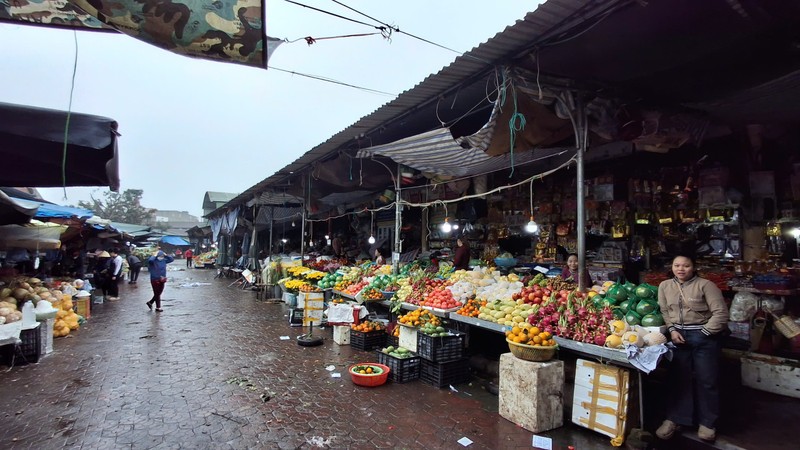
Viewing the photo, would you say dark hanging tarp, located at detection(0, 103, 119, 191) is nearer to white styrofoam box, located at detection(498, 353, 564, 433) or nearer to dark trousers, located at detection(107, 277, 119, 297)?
white styrofoam box, located at detection(498, 353, 564, 433)

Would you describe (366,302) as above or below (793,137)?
below

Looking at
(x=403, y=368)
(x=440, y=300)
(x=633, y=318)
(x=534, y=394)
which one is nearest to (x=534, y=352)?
(x=534, y=394)

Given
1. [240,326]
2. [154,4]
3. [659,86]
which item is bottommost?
[240,326]

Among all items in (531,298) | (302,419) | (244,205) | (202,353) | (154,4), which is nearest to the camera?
(154,4)

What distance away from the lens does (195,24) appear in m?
2.71

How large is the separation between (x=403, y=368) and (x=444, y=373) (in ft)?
2.02

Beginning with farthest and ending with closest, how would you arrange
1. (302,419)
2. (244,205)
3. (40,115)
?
1. (244,205)
2. (302,419)
3. (40,115)

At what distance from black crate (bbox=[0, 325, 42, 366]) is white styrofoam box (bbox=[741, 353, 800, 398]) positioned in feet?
36.0

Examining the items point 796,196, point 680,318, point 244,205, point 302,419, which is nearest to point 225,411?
point 302,419

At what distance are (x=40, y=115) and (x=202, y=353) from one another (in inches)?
198

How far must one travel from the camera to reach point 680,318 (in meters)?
4.16

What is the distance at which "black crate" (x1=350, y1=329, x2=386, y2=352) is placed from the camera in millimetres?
7672

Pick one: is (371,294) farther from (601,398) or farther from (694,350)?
(694,350)

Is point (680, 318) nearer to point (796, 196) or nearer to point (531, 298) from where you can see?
point (531, 298)
